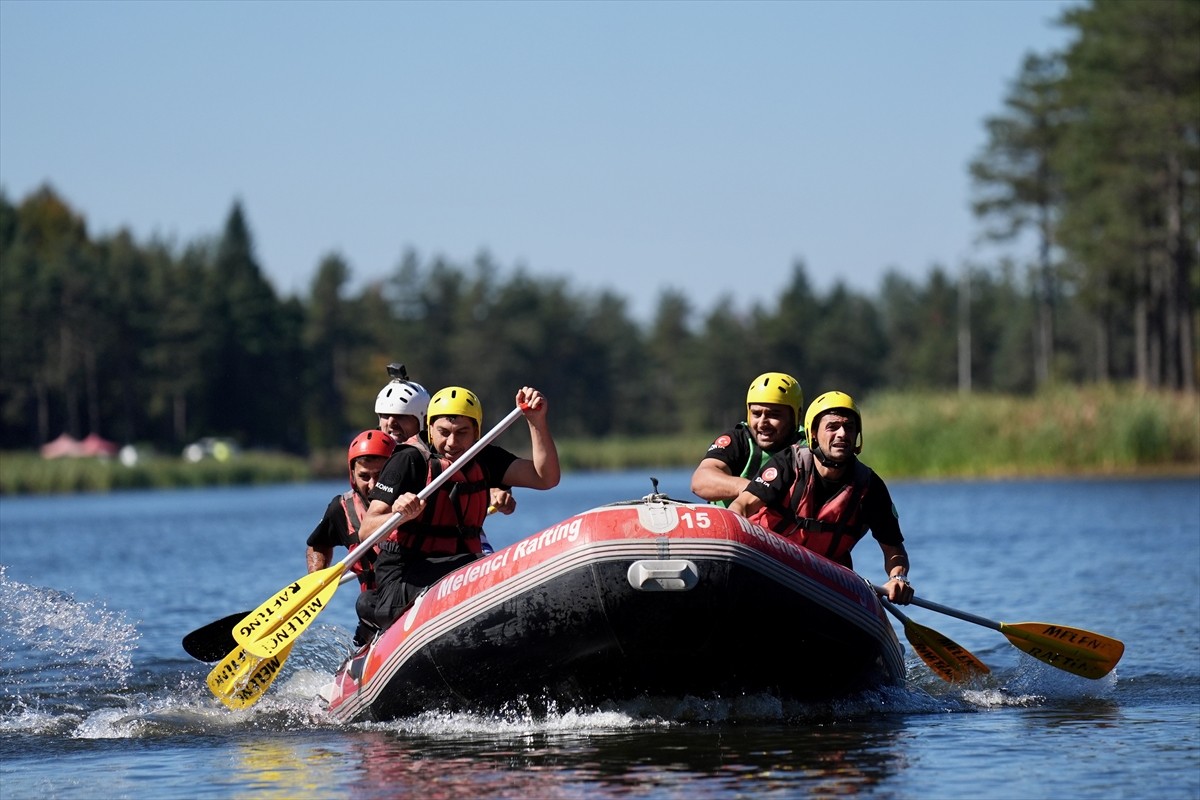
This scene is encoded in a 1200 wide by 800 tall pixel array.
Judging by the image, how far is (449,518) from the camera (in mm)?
9781

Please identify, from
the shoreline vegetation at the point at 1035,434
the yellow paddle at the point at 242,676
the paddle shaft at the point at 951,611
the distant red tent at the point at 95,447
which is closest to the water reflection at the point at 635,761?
the paddle shaft at the point at 951,611

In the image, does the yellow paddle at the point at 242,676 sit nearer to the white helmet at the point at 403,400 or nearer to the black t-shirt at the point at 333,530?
the black t-shirt at the point at 333,530

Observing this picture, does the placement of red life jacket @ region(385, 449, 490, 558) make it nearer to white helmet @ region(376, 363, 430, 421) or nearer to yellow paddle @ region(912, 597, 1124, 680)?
white helmet @ region(376, 363, 430, 421)

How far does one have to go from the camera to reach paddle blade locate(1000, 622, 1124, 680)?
10695mm

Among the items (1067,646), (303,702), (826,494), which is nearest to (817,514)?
(826,494)

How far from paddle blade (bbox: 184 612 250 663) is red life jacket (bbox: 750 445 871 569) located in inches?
134

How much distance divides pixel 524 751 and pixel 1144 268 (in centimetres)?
A: 4865

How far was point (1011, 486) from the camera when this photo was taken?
3731 centimetres

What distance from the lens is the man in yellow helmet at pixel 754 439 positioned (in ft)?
31.9

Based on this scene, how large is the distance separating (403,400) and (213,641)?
2134 millimetres

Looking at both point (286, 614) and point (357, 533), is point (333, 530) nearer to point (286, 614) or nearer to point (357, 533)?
point (357, 533)

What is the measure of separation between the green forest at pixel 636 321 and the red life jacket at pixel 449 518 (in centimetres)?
3307

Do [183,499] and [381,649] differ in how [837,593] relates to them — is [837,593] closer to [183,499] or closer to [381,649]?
[381,649]

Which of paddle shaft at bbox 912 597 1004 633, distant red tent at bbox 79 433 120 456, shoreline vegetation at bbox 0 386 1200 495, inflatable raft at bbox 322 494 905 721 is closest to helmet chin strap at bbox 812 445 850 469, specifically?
inflatable raft at bbox 322 494 905 721
